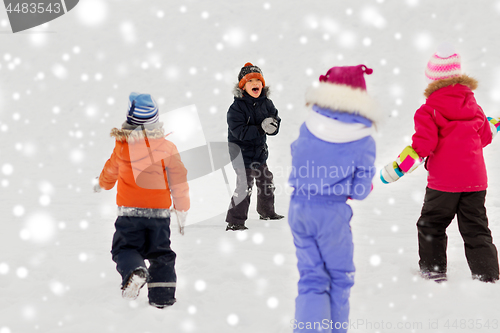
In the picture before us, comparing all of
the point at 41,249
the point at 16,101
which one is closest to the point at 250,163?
the point at 41,249

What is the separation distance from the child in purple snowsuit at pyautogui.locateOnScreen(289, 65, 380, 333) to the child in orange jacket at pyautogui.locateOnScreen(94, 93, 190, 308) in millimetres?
1148

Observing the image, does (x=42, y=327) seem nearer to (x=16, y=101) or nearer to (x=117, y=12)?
(x=16, y=101)

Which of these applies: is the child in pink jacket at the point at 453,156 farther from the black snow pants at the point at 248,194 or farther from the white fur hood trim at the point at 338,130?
the black snow pants at the point at 248,194

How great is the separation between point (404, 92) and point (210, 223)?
591 cm

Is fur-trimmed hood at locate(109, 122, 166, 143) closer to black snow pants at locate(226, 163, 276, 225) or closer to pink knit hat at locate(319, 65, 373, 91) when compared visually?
pink knit hat at locate(319, 65, 373, 91)

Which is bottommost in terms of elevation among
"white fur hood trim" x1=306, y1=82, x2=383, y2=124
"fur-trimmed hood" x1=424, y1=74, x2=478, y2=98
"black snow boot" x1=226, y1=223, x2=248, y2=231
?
"black snow boot" x1=226, y1=223, x2=248, y2=231

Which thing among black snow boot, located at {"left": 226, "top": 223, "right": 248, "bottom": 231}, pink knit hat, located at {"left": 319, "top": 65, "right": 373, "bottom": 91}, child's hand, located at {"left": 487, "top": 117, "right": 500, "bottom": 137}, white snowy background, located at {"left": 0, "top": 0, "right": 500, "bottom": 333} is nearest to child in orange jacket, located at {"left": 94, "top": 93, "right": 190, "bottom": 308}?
white snowy background, located at {"left": 0, "top": 0, "right": 500, "bottom": 333}

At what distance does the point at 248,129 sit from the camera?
5.17 m

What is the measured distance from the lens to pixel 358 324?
9.71 ft

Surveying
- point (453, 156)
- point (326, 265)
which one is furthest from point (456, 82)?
point (326, 265)

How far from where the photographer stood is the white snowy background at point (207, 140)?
3.18 m

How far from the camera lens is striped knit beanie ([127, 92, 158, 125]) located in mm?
3256

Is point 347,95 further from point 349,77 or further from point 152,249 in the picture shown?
point 152,249

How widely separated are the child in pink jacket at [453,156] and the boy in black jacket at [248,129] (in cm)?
205
